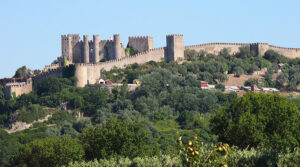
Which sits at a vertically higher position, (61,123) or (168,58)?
(168,58)

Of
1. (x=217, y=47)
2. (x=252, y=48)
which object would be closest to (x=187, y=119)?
(x=217, y=47)

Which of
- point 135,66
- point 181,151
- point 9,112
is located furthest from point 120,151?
point 135,66

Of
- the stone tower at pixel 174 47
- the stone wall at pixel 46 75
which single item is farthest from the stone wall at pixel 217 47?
the stone wall at pixel 46 75

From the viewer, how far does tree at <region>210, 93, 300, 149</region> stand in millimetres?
43219

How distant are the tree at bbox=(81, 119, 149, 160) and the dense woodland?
0.19ft

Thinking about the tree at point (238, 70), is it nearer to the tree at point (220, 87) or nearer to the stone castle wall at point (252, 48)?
the tree at point (220, 87)

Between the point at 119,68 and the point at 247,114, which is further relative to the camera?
the point at 119,68

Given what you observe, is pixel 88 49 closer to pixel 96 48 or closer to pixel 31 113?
pixel 96 48

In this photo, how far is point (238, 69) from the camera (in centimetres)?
8675

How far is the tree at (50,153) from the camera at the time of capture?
1860 inches

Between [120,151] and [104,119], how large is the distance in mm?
26214

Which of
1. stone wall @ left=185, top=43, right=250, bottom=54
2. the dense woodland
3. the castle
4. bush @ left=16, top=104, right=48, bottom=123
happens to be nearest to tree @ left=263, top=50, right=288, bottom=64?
the dense woodland

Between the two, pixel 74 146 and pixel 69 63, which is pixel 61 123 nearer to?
pixel 69 63

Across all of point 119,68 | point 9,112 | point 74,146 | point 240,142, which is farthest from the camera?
point 119,68
